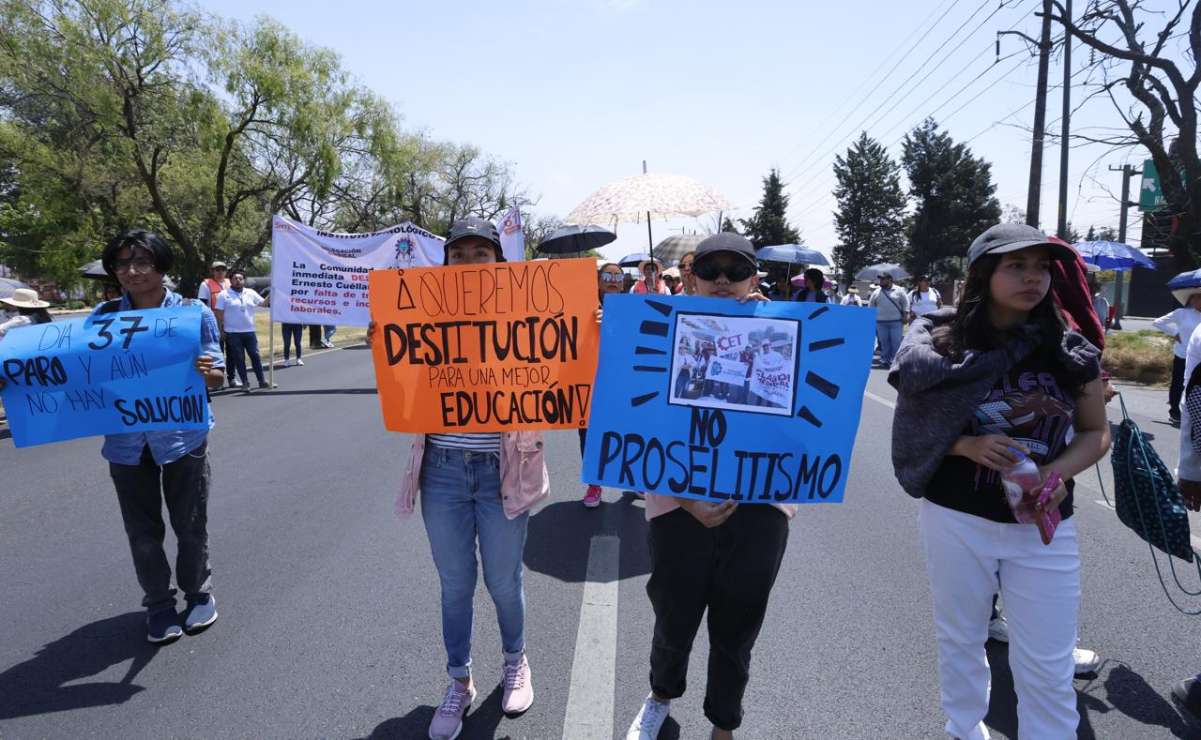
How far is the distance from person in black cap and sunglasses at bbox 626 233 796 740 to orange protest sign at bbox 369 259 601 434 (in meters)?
0.57

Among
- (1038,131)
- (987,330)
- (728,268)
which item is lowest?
(987,330)

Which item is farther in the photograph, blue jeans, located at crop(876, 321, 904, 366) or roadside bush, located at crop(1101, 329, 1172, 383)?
blue jeans, located at crop(876, 321, 904, 366)

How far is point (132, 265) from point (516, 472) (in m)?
2.20

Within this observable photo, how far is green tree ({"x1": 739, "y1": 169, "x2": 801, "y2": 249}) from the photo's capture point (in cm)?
6638

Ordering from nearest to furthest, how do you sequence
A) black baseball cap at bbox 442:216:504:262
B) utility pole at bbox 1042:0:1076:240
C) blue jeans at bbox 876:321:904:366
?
black baseball cap at bbox 442:216:504:262, blue jeans at bbox 876:321:904:366, utility pole at bbox 1042:0:1076:240

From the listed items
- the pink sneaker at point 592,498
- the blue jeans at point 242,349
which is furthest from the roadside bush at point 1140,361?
the blue jeans at point 242,349

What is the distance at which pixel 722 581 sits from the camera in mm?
2473

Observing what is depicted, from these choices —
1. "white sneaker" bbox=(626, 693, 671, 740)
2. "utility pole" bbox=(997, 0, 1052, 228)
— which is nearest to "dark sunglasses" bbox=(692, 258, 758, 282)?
"white sneaker" bbox=(626, 693, 671, 740)

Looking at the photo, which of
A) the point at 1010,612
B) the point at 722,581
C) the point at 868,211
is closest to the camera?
the point at 1010,612

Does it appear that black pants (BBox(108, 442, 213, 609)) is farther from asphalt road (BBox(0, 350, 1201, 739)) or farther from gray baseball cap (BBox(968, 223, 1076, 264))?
gray baseball cap (BBox(968, 223, 1076, 264))

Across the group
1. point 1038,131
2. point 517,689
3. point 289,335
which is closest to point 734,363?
point 517,689

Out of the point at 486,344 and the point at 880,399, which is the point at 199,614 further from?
the point at 880,399

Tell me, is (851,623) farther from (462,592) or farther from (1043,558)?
(462,592)

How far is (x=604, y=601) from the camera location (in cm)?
392
